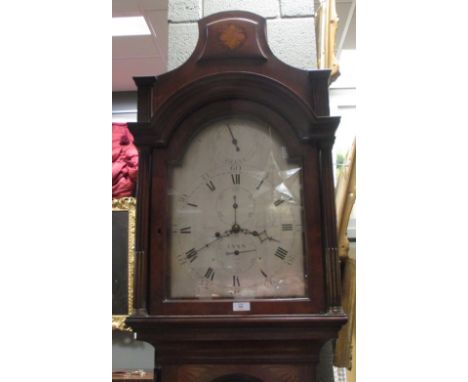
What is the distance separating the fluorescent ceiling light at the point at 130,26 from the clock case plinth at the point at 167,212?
4.22ft

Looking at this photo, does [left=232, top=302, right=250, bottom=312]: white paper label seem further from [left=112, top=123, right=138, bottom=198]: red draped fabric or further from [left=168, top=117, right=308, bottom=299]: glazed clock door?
[left=112, top=123, right=138, bottom=198]: red draped fabric

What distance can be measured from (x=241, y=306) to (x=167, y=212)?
0.64ft

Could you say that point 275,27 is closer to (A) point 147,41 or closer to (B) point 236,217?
(B) point 236,217

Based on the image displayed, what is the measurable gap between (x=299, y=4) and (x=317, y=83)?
0.86 feet

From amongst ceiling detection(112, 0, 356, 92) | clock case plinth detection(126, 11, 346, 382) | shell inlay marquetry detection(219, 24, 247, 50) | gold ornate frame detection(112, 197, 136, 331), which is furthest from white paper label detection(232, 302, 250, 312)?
ceiling detection(112, 0, 356, 92)

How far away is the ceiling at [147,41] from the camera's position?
1717mm

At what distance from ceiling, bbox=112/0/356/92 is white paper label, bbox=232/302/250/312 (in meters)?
1.32

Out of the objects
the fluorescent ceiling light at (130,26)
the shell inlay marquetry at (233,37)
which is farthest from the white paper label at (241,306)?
the fluorescent ceiling light at (130,26)

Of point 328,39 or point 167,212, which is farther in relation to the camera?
point 328,39

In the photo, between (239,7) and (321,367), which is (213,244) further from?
(239,7)

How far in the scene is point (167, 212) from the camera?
701 millimetres

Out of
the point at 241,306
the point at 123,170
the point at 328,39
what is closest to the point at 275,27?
the point at 328,39

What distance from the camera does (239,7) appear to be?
2.82 feet

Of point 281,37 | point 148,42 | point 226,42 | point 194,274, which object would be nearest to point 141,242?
point 194,274
